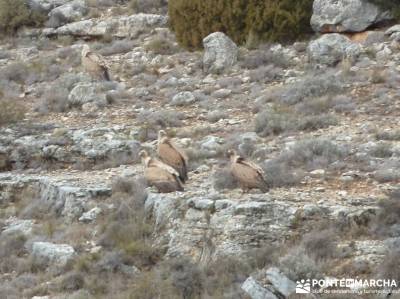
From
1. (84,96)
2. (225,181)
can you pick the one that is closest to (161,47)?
(84,96)

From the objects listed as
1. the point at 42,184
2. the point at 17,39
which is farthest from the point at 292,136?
the point at 17,39

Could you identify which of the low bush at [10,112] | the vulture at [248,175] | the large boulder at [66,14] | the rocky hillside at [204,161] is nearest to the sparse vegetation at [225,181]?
the rocky hillside at [204,161]

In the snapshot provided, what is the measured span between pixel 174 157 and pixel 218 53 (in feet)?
23.6

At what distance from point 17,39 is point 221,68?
833cm

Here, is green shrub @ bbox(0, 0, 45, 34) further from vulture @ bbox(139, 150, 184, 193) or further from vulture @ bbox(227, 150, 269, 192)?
vulture @ bbox(227, 150, 269, 192)

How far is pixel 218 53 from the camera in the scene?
18.8 meters

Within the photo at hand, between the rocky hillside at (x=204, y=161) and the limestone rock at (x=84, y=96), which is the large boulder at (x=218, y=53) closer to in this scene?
the rocky hillside at (x=204, y=161)

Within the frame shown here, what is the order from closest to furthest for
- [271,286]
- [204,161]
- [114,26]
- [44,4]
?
[271,286]
[204,161]
[114,26]
[44,4]

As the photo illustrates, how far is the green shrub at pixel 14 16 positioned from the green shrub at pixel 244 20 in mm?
6173

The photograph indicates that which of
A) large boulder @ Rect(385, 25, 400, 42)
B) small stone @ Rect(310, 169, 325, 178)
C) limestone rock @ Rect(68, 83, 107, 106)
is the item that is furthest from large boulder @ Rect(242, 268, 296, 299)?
large boulder @ Rect(385, 25, 400, 42)

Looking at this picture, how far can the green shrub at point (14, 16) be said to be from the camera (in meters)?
24.5

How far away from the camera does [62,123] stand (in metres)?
16.5

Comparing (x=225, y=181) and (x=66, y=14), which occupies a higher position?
(x=66, y=14)

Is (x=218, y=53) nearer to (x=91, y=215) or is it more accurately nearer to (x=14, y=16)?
(x=91, y=215)
